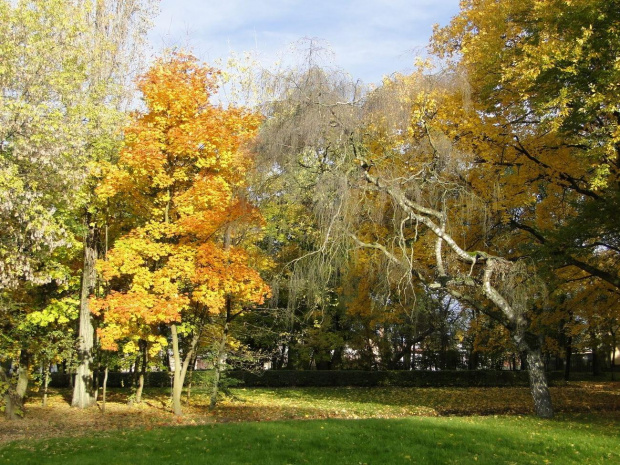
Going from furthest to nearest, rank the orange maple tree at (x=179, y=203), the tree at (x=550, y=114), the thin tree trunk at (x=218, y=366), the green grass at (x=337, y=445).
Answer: the thin tree trunk at (x=218, y=366) < the orange maple tree at (x=179, y=203) < the tree at (x=550, y=114) < the green grass at (x=337, y=445)

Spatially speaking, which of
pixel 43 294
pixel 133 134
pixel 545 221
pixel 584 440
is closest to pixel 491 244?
pixel 545 221

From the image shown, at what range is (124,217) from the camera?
14688 millimetres

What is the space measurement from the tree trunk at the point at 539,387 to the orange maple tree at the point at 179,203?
6290mm

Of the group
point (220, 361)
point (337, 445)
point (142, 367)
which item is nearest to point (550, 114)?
point (337, 445)

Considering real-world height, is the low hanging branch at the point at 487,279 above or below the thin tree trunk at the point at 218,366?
above

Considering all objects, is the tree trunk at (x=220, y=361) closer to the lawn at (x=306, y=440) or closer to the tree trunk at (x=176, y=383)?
the lawn at (x=306, y=440)

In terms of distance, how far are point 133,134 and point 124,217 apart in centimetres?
323

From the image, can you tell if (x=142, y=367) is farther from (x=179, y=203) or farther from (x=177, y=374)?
(x=179, y=203)

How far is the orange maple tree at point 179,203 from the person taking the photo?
1155 centimetres

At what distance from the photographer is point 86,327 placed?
14734mm

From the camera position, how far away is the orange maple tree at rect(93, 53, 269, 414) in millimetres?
11547

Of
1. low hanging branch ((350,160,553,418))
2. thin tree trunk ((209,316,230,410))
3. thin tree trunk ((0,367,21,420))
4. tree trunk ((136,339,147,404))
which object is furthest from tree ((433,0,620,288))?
thin tree trunk ((0,367,21,420))

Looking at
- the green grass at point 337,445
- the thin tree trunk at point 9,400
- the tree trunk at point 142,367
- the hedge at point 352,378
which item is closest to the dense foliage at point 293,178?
the thin tree trunk at point 9,400

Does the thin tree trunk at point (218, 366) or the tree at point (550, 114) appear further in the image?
the thin tree trunk at point (218, 366)
